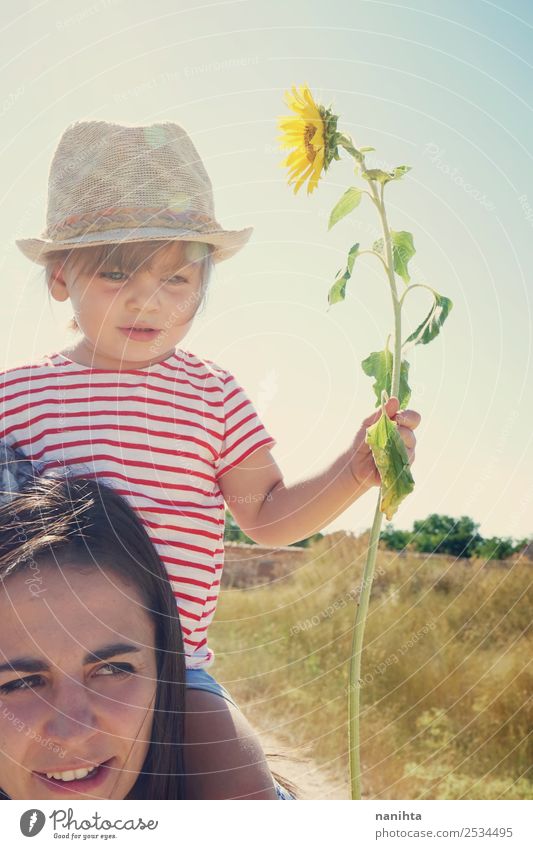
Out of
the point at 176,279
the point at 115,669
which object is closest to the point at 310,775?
the point at 115,669

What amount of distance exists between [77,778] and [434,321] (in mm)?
750

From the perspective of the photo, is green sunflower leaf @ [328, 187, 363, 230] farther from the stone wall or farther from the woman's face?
the stone wall

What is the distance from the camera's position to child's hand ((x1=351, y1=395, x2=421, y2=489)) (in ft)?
4.13

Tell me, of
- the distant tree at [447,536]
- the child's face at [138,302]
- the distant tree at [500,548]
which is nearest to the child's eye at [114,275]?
the child's face at [138,302]

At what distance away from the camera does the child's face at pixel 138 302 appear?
4.94ft

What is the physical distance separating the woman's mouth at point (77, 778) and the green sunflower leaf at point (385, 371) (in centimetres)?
61

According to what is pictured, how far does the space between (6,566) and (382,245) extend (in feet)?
2.15

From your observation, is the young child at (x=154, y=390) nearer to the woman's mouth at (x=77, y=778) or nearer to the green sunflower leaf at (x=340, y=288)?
the woman's mouth at (x=77, y=778)

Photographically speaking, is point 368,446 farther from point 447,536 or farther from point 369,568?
point 447,536

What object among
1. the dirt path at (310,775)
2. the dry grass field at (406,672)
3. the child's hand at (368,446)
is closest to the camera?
the child's hand at (368,446)

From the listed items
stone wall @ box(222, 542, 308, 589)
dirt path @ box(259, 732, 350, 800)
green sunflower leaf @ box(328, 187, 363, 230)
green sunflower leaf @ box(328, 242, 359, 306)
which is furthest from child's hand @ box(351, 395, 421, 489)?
stone wall @ box(222, 542, 308, 589)

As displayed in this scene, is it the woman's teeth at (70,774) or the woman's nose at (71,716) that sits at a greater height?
the woman's nose at (71,716)
